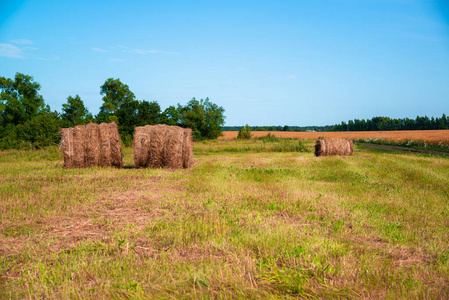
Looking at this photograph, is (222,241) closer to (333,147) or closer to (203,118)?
(333,147)

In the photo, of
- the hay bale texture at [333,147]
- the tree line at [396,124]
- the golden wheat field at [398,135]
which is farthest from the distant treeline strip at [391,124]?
the hay bale texture at [333,147]

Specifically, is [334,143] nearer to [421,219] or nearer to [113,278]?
[421,219]

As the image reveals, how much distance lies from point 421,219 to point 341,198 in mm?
2180

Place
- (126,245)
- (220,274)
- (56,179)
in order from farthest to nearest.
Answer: (56,179), (126,245), (220,274)

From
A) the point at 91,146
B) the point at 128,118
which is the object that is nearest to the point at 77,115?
the point at 128,118

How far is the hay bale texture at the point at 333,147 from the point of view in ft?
77.7

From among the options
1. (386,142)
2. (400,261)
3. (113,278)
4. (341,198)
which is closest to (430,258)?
(400,261)

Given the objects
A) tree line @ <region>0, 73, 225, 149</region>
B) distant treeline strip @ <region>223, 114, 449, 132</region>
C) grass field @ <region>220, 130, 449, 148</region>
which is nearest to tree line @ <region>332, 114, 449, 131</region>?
distant treeline strip @ <region>223, 114, 449, 132</region>

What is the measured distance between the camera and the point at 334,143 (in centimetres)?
2383

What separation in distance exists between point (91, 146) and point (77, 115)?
2075 inches

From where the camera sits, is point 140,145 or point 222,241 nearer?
point 222,241

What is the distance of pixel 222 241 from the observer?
501 cm

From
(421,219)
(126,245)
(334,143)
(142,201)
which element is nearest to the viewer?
(126,245)

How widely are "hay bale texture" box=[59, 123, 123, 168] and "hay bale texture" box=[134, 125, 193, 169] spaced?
1.57 meters
